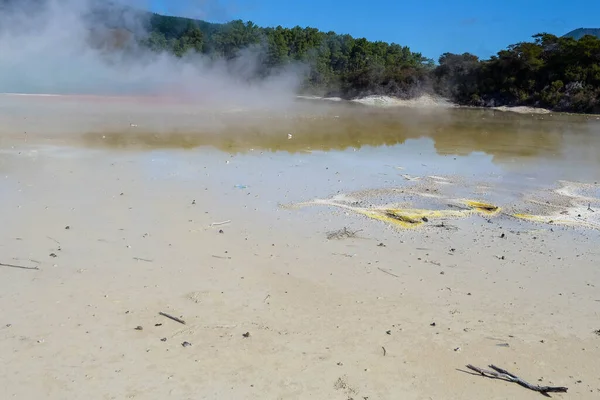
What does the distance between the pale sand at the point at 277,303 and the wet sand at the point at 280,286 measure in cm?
2

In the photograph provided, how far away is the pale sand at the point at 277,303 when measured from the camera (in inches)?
133

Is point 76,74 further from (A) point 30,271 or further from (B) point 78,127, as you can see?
(A) point 30,271

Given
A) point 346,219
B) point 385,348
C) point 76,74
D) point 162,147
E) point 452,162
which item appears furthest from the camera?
point 76,74

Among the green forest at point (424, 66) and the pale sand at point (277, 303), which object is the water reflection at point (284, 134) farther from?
the green forest at point (424, 66)

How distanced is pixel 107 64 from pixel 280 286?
5443cm

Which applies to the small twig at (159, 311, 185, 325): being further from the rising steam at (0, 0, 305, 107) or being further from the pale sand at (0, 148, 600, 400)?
the rising steam at (0, 0, 305, 107)

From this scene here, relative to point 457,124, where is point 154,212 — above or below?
below

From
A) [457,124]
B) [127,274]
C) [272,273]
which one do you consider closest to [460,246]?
[272,273]

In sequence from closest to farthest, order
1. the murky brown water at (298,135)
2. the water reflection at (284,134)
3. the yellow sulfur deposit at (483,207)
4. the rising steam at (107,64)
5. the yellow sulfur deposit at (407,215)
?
the yellow sulfur deposit at (407,215) < the yellow sulfur deposit at (483,207) < the murky brown water at (298,135) < the water reflection at (284,134) < the rising steam at (107,64)

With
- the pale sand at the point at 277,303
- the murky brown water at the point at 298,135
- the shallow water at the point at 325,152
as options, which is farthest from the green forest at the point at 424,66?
Result: the pale sand at the point at 277,303

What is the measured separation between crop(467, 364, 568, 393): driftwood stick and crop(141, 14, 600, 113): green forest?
31.7 m

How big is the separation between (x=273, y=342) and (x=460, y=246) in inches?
113

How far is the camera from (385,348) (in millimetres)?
3775

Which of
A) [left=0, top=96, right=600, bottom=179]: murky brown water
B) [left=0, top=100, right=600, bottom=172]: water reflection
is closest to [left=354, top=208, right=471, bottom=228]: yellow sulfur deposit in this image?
[left=0, top=96, right=600, bottom=179]: murky brown water
